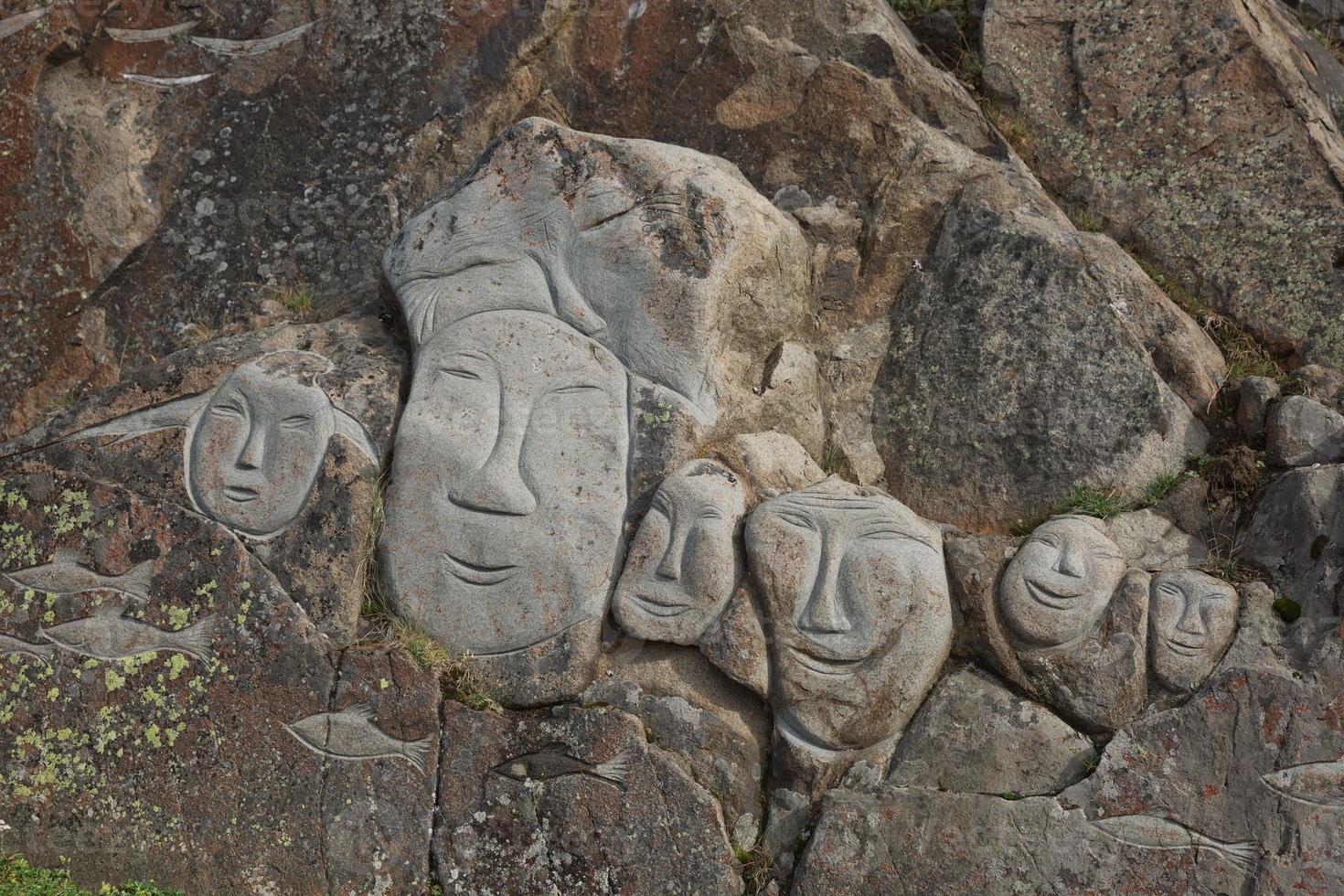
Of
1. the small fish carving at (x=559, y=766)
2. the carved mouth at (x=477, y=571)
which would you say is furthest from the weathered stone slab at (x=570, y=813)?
the carved mouth at (x=477, y=571)

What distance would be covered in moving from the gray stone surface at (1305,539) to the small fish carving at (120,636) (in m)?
3.83

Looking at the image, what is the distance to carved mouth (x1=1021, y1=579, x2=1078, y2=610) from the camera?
464cm

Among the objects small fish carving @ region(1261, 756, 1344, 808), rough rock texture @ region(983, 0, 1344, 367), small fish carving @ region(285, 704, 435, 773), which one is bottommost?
small fish carving @ region(285, 704, 435, 773)

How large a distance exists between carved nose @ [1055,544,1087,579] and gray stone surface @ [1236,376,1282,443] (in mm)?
982

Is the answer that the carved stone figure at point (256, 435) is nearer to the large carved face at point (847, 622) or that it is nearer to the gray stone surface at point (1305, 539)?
the large carved face at point (847, 622)

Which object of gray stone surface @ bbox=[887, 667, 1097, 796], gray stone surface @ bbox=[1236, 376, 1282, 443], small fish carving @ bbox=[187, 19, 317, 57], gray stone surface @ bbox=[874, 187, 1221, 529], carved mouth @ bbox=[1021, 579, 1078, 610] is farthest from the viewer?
small fish carving @ bbox=[187, 19, 317, 57]

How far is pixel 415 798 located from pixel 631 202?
237cm

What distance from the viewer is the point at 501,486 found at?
4848 millimetres

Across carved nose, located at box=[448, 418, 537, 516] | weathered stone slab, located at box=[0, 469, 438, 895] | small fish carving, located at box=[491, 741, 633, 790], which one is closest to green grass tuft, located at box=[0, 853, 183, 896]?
weathered stone slab, located at box=[0, 469, 438, 895]

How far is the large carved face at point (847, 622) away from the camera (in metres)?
4.61

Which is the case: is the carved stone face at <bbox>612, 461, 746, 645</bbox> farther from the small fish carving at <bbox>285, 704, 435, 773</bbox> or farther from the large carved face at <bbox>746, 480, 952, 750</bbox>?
the small fish carving at <bbox>285, 704, 435, 773</bbox>

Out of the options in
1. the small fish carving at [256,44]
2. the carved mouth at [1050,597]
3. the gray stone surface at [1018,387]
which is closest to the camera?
the carved mouth at [1050,597]

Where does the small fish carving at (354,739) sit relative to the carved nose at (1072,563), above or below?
below

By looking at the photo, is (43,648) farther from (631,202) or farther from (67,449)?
(631,202)
